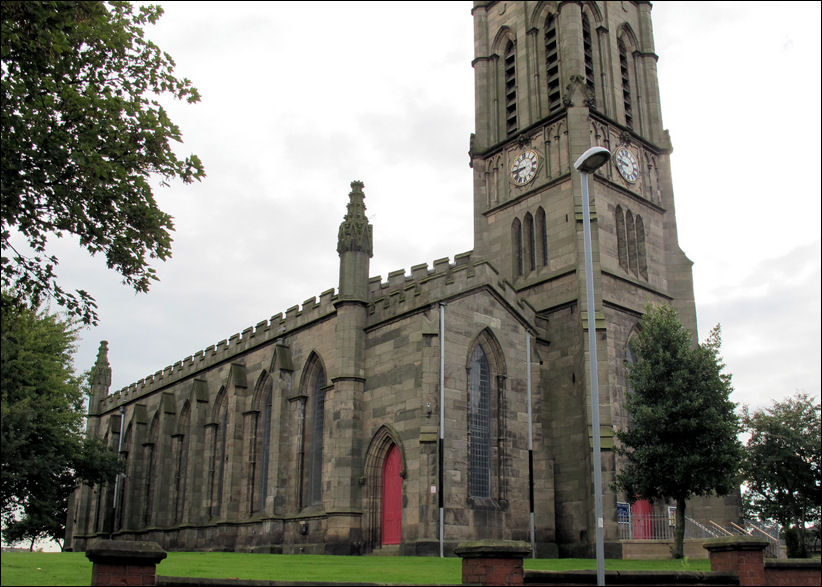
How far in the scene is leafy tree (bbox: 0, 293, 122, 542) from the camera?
2822cm

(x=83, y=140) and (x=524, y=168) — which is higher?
(x=524, y=168)

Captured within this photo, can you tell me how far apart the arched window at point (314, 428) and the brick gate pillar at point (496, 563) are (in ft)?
68.2

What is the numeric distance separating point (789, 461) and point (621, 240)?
473 inches

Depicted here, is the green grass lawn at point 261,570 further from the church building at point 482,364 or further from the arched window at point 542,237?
the arched window at point 542,237

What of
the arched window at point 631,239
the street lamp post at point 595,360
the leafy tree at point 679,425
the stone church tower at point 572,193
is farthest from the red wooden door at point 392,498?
the arched window at point 631,239

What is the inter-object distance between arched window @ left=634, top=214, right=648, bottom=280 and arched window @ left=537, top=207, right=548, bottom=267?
464cm

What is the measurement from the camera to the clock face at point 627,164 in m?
38.3

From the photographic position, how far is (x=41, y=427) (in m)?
31.1

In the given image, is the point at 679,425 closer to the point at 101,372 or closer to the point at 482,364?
the point at 482,364

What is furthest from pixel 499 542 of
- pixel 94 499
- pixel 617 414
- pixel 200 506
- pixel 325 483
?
pixel 94 499

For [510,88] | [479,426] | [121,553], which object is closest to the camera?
[121,553]

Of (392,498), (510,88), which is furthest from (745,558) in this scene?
(510,88)

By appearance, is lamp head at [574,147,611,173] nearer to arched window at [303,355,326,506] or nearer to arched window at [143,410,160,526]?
arched window at [303,355,326,506]

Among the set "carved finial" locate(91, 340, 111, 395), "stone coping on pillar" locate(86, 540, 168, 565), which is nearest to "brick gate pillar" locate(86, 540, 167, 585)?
"stone coping on pillar" locate(86, 540, 168, 565)
